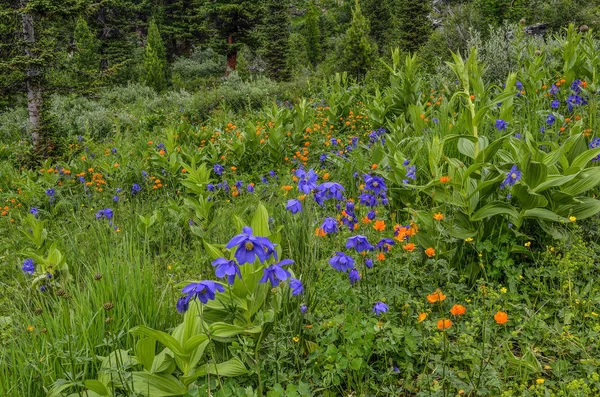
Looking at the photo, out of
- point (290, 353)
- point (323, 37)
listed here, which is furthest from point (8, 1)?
point (323, 37)

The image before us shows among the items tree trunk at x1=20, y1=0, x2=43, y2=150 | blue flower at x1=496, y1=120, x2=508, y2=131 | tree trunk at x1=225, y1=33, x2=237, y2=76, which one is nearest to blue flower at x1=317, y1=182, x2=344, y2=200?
blue flower at x1=496, y1=120, x2=508, y2=131

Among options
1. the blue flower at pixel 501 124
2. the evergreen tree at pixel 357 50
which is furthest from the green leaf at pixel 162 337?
the evergreen tree at pixel 357 50

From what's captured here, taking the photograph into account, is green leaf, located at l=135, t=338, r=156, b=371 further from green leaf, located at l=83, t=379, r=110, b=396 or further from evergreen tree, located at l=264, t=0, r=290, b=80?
evergreen tree, located at l=264, t=0, r=290, b=80

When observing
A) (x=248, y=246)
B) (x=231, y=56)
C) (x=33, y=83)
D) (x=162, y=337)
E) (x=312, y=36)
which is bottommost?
(x=231, y=56)

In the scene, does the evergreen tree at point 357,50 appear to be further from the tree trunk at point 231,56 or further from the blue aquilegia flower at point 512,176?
the blue aquilegia flower at point 512,176

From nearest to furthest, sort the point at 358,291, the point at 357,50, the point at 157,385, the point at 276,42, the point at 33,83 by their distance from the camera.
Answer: the point at 157,385
the point at 358,291
the point at 33,83
the point at 357,50
the point at 276,42

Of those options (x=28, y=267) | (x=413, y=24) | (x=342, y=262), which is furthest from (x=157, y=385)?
(x=413, y=24)

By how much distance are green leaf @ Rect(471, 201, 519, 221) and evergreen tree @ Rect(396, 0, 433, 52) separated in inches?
926

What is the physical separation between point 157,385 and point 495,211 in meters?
1.95

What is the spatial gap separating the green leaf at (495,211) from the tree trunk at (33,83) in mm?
7662

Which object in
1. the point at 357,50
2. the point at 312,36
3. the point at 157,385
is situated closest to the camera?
the point at 157,385

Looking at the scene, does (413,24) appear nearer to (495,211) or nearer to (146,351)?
(495,211)

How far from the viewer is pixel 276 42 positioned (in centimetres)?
2336

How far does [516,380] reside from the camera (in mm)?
1701
